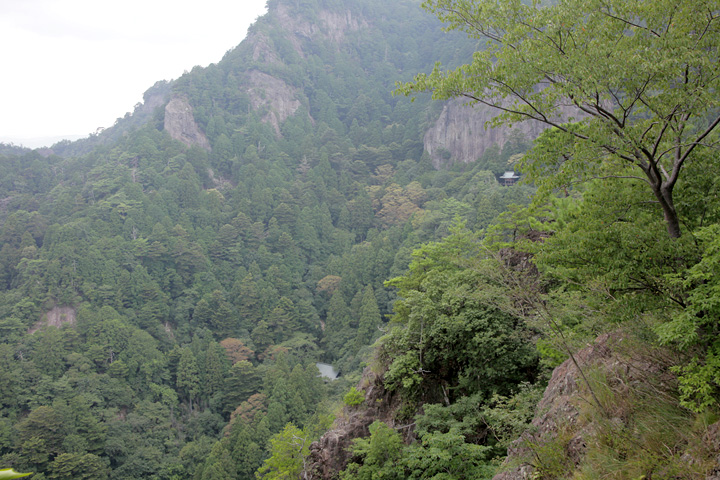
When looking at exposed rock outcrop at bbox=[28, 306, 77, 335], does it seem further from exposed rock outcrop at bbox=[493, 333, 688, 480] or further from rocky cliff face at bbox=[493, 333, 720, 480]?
rocky cliff face at bbox=[493, 333, 720, 480]

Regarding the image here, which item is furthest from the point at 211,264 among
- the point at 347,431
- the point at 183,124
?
the point at 347,431

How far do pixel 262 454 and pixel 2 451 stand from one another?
16748 millimetres

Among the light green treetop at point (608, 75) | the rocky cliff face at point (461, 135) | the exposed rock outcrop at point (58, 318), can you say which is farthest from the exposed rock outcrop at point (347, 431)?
the rocky cliff face at point (461, 135)

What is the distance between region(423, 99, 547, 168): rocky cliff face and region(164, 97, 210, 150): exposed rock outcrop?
3904 cm

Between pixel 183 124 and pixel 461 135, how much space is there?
46385 millimetres

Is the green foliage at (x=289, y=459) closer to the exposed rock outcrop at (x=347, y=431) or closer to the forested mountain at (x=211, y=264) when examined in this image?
the exposed rock outcrop at (x=347, y=431)

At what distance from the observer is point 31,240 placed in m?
46.8

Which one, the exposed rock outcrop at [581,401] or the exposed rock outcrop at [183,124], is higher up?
the exposed rock outcrop at [183,124]

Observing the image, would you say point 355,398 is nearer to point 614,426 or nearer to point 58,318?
point 614,426

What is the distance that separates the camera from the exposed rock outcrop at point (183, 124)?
235ft

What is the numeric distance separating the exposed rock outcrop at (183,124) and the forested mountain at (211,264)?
331 millimetres

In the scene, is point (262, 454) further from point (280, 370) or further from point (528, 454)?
point (528, 454)

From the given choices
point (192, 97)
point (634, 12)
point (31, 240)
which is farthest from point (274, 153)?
point (634, 12)

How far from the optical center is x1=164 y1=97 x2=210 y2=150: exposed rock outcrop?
71750 mm
